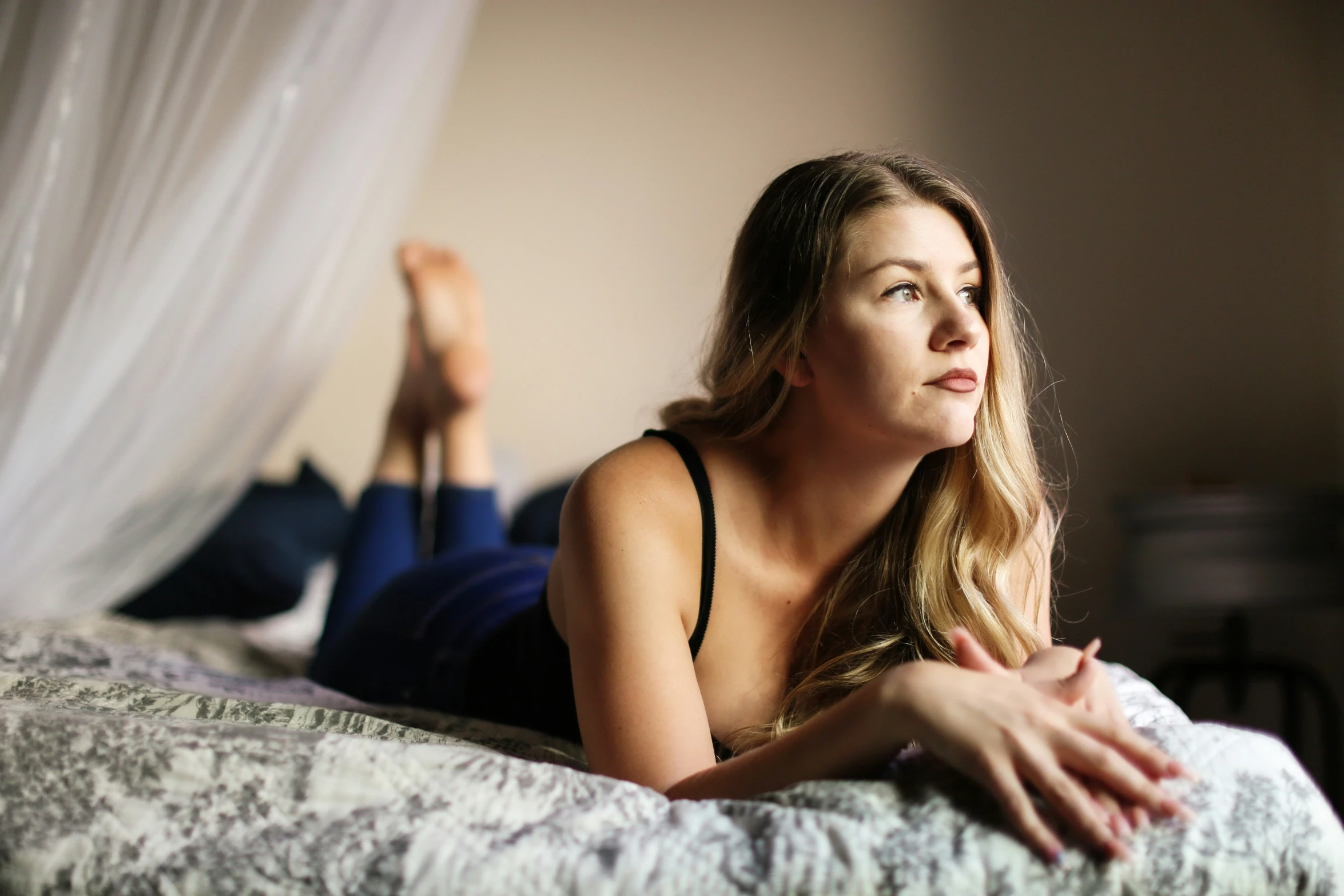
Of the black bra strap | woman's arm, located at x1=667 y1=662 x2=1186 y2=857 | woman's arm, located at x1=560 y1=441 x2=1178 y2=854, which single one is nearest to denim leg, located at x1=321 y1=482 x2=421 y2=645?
woman's arm, located at x1=560 y1=441 x2=1178 y2=854

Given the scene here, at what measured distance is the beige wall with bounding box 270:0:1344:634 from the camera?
8.16 ft

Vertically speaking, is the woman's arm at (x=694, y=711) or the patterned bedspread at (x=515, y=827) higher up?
the woman's arm at (x=694, y=711)

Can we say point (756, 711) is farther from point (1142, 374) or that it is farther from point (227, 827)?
point (1142, 374)

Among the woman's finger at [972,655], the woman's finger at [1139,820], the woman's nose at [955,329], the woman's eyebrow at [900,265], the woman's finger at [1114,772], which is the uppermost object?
the woman's eyebrow at [900,265]

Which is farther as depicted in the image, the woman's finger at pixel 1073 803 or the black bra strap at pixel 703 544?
the black bra strap at pixel 703 544

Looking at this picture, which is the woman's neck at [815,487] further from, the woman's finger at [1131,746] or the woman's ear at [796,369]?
the woman's finger at [1131,746]

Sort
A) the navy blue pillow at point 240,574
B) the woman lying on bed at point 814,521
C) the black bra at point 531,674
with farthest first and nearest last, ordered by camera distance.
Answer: the navy blue pillow at point 240,574
the black bra at point 531,674
the woman lying on bed at point 814,521

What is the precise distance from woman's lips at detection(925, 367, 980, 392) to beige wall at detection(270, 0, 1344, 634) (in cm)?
156

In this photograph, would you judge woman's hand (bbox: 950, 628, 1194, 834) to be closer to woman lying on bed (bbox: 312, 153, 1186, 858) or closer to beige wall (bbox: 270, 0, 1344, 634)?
woman lying on bed (bbox: 312, 153, 1186, 858)

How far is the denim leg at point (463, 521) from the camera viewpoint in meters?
1.83

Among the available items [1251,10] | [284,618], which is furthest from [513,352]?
[1251,10]

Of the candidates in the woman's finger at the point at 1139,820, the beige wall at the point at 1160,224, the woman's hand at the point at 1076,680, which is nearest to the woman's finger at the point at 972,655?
the woman's hand at the point at 1076,680

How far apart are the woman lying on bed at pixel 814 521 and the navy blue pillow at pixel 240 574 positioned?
3.20 feet

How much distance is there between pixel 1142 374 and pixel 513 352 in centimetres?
153
